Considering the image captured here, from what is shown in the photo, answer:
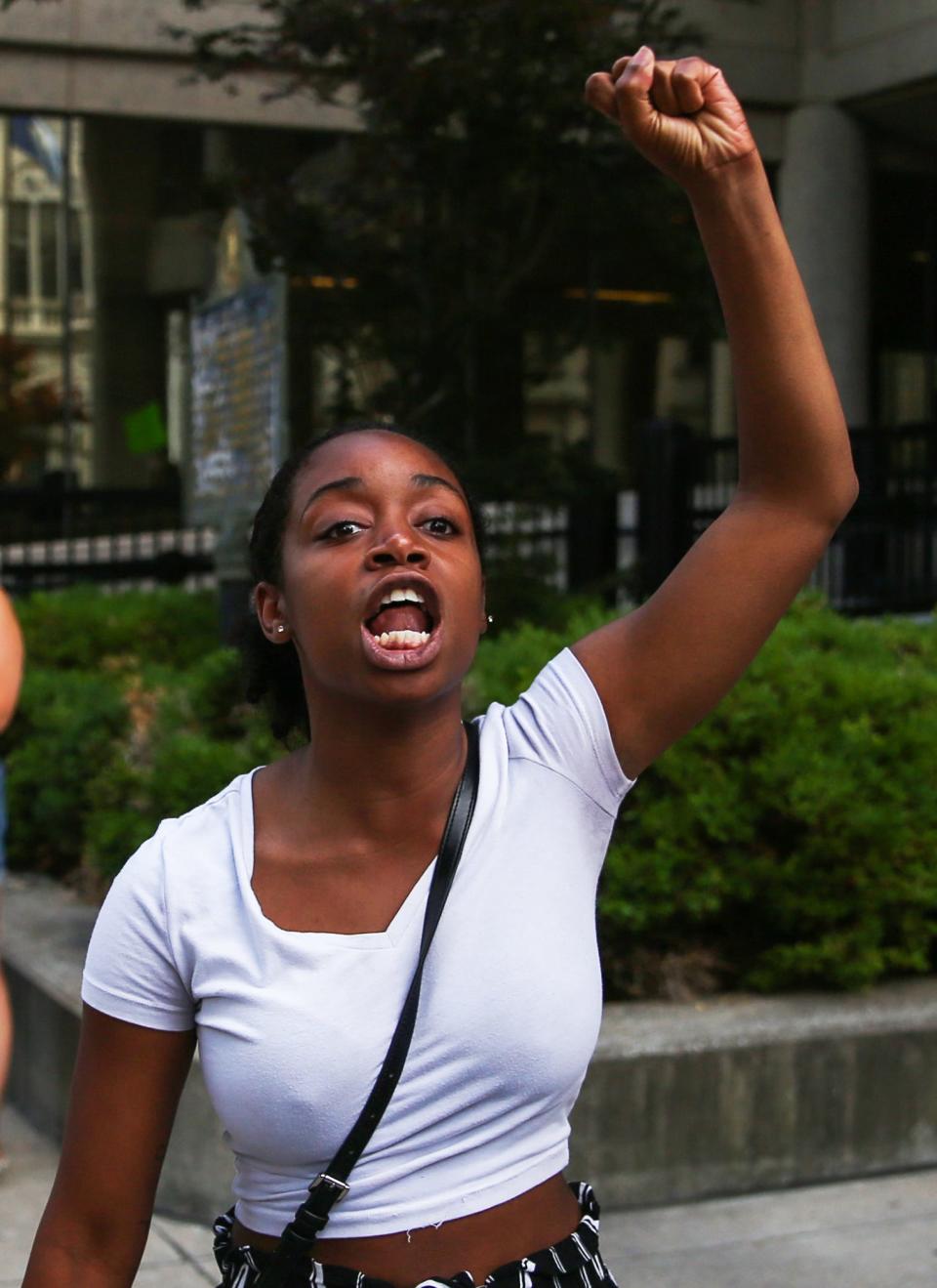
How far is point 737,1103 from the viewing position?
14.8ft

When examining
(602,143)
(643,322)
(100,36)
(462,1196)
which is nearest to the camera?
(462,1196)

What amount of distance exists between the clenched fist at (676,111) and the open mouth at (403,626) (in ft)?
1.70

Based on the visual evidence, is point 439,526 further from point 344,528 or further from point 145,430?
point 145,430

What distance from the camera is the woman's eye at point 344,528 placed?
6.47 ft

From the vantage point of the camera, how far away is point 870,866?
477cm

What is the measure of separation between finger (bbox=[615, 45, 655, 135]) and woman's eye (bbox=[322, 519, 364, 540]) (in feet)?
1.67

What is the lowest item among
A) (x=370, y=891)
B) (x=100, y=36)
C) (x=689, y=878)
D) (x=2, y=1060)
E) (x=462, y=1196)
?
(x=689, y=878)

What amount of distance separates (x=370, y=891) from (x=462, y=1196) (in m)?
0.32

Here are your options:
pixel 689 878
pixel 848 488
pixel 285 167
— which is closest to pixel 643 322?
pixel 285 167

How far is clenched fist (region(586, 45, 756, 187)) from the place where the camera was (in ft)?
6.08

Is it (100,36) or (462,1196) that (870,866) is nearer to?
(462,1196)

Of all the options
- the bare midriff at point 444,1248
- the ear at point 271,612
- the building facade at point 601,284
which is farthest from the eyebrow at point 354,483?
the building facade at point 601,284

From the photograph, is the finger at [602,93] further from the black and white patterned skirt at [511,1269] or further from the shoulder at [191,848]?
the black and white patterned skirt at [511,1269]

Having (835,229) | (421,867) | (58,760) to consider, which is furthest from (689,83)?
(835,229)
